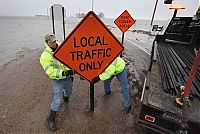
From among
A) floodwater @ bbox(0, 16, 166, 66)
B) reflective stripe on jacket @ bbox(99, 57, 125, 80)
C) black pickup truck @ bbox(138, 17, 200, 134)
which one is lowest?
floodwater @ bbox(0, 16, 166, 66)

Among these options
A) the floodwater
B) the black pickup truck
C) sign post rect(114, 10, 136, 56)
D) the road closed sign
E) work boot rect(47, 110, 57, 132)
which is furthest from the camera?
the floodwater

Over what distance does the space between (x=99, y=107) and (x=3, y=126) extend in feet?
6.88

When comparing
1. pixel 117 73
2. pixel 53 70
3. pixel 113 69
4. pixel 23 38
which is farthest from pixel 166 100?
pixel 23 38

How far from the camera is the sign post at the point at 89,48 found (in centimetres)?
273

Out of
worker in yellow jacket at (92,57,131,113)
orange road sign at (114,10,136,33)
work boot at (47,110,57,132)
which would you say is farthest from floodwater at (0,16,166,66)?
worker in yellow jacket at (92,57,131,113)

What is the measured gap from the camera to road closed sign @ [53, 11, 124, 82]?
273cm

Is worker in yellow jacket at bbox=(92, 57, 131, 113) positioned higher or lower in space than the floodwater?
higher

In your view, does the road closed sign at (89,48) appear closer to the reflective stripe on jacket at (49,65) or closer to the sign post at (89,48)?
the sign post at (89,48)

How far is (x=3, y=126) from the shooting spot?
3521mm

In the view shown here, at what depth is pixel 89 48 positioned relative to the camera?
2881 millimetres

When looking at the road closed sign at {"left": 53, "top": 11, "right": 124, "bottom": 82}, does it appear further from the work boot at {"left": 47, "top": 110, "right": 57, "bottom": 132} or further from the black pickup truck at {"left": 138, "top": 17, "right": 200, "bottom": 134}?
the work boot at {"left": 47, "top": 110, "right": 57, "bottom": 132}

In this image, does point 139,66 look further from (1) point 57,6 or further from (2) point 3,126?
(2) point 3,126

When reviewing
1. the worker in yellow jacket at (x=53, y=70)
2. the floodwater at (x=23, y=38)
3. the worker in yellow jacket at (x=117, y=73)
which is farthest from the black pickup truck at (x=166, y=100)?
the floodwater at (x=23, y=38)

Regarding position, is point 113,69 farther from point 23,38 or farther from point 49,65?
point 23,38
